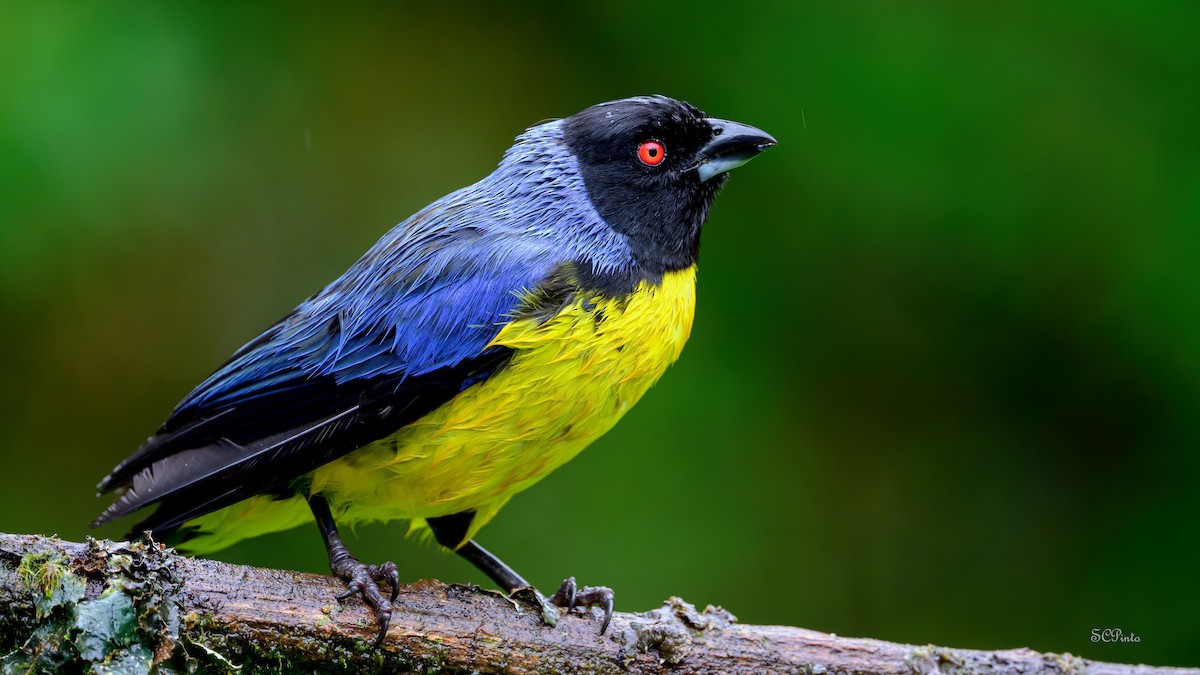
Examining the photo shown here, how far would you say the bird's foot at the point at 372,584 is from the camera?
3387 millimetres

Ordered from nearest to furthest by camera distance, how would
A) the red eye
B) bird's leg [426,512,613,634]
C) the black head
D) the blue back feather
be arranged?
the blue back feather
bird's leg [426,512,613,634]
the black head
the red eye

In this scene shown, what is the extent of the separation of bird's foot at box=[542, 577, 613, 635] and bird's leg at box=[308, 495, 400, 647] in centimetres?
54

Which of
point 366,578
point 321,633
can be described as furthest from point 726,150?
point 321,633

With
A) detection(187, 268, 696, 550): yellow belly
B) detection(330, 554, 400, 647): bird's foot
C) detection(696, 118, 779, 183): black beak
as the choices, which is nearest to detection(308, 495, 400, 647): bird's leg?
detection(330, 554, 400, 647): bird's foot

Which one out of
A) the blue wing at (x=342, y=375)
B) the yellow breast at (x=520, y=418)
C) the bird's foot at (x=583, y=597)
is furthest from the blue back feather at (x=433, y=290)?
the bird's foot at (x=583, y=597)

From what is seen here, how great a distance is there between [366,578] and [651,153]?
1.91 metres

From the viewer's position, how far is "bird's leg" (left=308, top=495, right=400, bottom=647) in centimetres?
339

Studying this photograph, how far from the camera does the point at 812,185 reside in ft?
19.7

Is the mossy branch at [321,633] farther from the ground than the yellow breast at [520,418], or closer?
closer

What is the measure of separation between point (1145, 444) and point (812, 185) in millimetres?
2049

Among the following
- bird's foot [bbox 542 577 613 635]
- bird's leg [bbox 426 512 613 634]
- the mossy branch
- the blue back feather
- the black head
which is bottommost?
the mossy branch

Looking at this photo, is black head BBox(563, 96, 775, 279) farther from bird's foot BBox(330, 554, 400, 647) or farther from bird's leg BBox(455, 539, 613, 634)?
bird's foot BBox(330, 554, 400, 647)

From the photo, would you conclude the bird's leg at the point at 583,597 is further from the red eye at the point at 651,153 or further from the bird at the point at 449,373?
the red eye at the point at 651,153

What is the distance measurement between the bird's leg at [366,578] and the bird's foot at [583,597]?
0.54 metres
